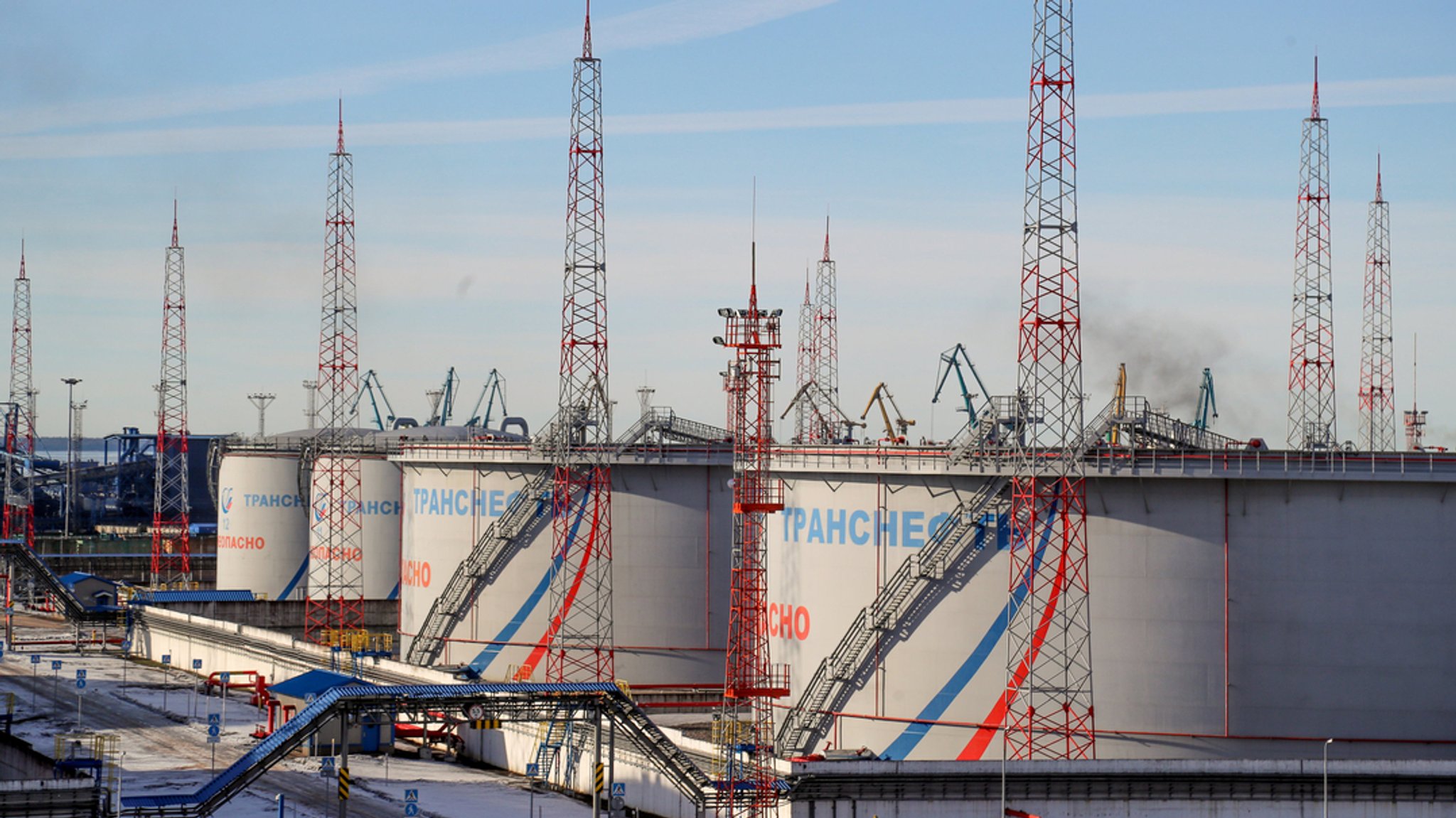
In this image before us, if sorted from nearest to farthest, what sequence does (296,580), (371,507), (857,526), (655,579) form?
1. (857,526)
2. (655,579)
3. (371,507)
4. (296,580)

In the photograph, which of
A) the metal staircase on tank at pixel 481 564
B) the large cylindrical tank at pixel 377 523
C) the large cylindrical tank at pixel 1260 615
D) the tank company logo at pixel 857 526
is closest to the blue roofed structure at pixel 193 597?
the large cylindrical tank at pixel 377 523

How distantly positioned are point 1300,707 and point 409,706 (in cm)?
2768

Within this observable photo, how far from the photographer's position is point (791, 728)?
59.4 metres

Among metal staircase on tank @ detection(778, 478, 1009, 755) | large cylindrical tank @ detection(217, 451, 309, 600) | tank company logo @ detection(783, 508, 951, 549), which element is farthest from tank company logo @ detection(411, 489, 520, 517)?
large cylindrical tank @ detection(217, 451, 309, 600)

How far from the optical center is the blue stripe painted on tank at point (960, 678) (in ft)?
178

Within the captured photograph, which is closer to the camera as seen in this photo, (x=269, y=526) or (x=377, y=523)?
(x=377, y=523)

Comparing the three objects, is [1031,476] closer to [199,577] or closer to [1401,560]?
[1401,560]

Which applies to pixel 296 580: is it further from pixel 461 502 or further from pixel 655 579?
pixel 655 579

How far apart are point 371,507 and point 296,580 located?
1107 centimetres

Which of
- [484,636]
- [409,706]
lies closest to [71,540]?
[484,636]

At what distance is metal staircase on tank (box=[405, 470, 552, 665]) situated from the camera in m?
76.2

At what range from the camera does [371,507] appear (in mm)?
102562

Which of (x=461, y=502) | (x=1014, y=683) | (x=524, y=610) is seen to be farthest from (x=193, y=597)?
(x=1014, y=683)

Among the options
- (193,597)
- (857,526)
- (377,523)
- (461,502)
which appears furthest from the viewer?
(193,597)
